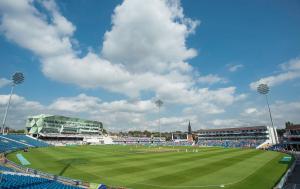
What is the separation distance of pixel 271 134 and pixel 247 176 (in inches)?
4089

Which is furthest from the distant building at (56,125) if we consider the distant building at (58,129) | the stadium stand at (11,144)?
the stadium stand at (11,144)

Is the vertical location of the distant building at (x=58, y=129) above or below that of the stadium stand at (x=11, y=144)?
above

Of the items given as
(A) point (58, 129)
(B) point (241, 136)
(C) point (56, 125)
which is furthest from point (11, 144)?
(B) point (241, 136)

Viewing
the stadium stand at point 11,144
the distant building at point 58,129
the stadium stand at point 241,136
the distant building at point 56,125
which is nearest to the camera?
the stadium stand at point 11,144

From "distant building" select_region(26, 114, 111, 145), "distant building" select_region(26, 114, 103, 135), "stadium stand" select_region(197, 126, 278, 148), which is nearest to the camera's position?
"stadium stand" select_region(197, 126, 278, 148)

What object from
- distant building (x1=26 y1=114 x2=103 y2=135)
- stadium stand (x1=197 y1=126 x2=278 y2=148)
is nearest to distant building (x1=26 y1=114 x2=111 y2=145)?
distant building (x1=26 y1=114 x2=103 y2=135)

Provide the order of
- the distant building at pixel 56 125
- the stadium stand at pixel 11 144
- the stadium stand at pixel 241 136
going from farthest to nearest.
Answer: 1. the distant building at pixel 56 125
2. the stadium stand at pixel 241 136
3. the stadium stand at pixel 11 144

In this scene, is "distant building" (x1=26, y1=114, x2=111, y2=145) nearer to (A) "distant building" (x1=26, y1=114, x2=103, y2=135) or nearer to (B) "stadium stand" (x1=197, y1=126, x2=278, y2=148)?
(A) "distant building" (x1=26, y1=114, x2=103, y2=135)

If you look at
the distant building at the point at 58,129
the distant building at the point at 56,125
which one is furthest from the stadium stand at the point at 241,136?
the distant building at the point at 56,125

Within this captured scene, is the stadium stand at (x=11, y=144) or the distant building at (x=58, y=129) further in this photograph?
the distant building at (x=58, y=129)

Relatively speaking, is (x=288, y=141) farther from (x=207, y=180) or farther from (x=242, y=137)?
(x=207, y=180)

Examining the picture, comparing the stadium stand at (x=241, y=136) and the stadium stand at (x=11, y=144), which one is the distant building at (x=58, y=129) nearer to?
the stadium stand at (x=11, y=144)

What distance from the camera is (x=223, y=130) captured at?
15075 cm

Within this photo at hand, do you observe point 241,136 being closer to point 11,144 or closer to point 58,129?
point 58,129
